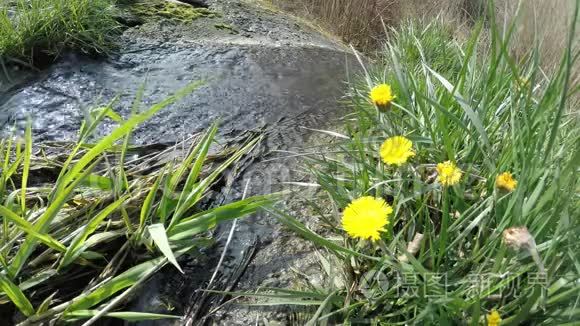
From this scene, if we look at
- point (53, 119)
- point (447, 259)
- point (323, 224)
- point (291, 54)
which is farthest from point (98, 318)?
point (291, 54)

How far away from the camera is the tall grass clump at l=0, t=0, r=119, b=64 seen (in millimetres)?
2252

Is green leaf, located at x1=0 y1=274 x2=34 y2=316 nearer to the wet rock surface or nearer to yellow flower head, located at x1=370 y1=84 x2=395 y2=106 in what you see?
the wet rock surface

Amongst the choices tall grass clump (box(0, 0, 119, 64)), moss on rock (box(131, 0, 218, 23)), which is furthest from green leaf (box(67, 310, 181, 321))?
moss on rock (box(131, 0, 218, 23))

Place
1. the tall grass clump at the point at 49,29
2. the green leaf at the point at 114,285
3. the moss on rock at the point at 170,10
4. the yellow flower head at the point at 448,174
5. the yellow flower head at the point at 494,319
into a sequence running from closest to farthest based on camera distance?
1. the yellow flower head at the point at 494,319
2. the yellow flower head at the point at 448,174
3. the green leaf at the point at 114,285
4. the tall grass clump at the point at 49,29
5. the moss on rock at the point at 170,10

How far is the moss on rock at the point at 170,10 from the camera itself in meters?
2.81

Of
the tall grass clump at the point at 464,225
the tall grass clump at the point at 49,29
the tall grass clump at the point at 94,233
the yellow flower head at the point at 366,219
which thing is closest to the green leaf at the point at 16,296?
the tall grass clump at the point at 94,233

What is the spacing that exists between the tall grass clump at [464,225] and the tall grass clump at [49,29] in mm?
1571

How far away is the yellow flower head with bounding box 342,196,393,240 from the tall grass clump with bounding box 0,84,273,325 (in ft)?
1.27

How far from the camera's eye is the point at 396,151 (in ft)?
3.71

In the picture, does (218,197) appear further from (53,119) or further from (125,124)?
(53,119)

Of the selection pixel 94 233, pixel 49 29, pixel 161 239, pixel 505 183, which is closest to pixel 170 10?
pixel 49 29

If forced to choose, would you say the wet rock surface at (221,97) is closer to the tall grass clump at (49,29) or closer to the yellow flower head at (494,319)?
the tall grass clump at (49,29)

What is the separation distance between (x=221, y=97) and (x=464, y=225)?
133 cm

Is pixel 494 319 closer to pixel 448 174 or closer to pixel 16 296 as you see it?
pixel 448 174
